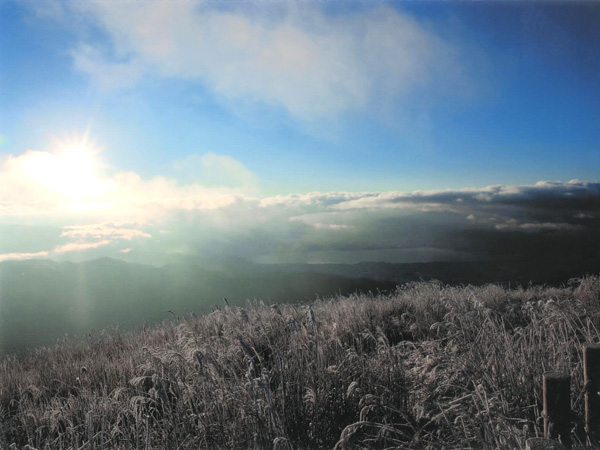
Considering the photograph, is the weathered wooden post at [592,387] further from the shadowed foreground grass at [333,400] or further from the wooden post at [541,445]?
the wooden post at [541,445]

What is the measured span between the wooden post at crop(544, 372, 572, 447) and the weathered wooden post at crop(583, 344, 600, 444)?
0.70 ft

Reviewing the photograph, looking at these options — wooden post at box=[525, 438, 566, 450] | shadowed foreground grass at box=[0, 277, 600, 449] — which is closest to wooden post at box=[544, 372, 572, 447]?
shadowed foreground grass at box=[0, 277, 600, 449]


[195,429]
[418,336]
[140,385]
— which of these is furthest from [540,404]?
[140,385]

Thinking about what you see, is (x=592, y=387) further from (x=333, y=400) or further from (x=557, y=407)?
(x=333, y=400)

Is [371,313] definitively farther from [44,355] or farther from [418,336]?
[44,355]

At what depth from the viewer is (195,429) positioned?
3.69 m

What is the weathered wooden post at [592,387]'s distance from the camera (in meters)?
2.75

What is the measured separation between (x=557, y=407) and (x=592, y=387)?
288 mm

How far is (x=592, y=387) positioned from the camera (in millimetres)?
2750

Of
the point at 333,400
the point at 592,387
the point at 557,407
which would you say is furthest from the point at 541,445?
the point at 333,400

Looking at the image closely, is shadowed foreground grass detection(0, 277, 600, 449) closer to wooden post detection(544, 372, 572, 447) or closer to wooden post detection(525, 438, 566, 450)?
wooden post detection(544, 372, 572, 447)

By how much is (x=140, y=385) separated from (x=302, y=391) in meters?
2.07

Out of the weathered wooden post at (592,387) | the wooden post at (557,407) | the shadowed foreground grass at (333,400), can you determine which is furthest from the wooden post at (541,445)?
the weathered wooden post at (592,387)

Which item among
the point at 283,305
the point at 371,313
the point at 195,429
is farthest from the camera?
the point at 283,305
